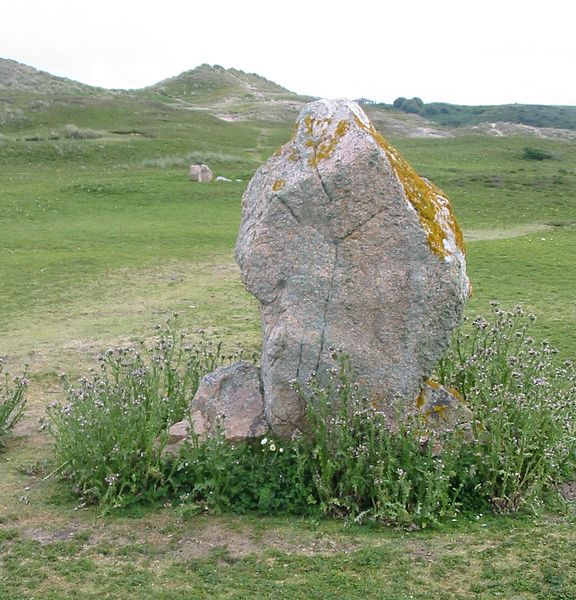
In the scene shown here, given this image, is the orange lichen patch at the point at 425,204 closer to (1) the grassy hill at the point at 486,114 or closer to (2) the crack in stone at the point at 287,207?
(2) the crack in stone at the point at 287,207

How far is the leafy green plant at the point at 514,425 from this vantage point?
5730mm

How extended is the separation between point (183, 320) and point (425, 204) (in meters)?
5.69

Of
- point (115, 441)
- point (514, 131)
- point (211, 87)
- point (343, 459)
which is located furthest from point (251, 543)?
point (211, 87)

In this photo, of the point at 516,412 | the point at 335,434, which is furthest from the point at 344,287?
the point at 516,412

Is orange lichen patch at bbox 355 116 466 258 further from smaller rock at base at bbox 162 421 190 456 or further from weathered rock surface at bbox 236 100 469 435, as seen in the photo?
smaller rock at base at bbox 162 421 190 456

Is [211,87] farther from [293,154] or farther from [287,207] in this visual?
[287,207]

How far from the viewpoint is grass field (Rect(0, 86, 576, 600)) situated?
4.94 meters

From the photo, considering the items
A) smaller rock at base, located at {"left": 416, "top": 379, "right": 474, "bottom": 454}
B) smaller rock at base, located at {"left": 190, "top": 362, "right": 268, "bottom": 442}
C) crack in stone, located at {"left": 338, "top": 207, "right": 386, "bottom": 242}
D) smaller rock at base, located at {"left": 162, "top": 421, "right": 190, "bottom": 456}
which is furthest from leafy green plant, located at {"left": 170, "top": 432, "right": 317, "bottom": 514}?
crack in stone, located at {"left": 338, "top": 207, "right": 386, "bottom": 242}

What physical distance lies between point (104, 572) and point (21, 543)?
0.70 m

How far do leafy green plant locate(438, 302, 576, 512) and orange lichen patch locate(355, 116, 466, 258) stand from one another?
0.92 metres

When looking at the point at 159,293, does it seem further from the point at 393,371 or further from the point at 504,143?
the point at 504,143

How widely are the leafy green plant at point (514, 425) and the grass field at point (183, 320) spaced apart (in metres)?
0.24

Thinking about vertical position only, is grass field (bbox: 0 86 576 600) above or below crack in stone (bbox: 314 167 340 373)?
below

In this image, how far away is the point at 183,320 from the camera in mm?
11406
